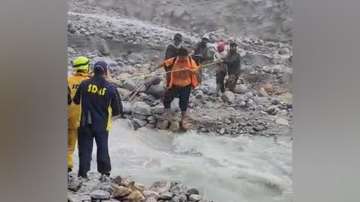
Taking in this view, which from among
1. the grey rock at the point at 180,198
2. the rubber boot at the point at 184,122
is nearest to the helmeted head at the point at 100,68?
the rubber boot at the point at 184,122

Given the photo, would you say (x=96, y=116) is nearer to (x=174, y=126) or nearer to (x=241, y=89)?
(x=174, y=126)

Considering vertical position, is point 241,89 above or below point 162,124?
above

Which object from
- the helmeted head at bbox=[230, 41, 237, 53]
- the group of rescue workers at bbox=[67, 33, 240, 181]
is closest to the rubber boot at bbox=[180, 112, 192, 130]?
the group of rescue workers at bbox=[67, 33, 240, 181]

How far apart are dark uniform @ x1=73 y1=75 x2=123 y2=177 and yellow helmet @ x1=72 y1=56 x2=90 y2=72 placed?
0.19 feet

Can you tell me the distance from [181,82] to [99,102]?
357 millimetres

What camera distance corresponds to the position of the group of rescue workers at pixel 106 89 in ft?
6.04

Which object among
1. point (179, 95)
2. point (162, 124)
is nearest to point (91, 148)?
point (162, 124)

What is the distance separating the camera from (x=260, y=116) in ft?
6.32

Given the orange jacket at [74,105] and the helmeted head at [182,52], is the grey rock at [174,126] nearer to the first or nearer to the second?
the helmeted head at [182,52]

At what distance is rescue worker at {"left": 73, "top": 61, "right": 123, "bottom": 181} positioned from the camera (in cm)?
185

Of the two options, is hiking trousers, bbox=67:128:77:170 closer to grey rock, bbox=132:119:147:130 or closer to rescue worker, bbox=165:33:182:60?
grey rock, bbox=132:119:147:130

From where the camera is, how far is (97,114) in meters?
1.88
